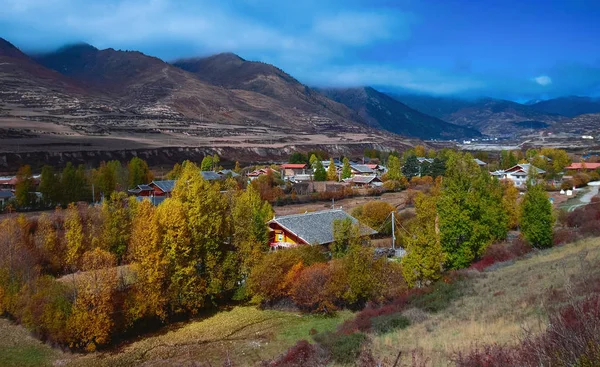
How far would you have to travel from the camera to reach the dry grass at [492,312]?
12.4 meters

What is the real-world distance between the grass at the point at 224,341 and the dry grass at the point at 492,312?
17.4 feet

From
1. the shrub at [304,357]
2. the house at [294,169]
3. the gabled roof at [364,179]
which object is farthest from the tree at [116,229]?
the house at [294,169]

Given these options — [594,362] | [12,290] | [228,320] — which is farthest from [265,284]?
[594,362]

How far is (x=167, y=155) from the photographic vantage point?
118 m

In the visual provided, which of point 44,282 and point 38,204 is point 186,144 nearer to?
point 38,204

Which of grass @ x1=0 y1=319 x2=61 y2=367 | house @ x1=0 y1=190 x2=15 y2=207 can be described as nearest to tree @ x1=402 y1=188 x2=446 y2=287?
grass @ x1=0 y1=319 x2=61 y2=367

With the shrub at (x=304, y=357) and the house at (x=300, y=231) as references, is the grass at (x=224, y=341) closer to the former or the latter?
the shrub at (x=304, y=357)

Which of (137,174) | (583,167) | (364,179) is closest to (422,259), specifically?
(137,174)

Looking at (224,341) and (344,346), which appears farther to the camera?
(224,341)

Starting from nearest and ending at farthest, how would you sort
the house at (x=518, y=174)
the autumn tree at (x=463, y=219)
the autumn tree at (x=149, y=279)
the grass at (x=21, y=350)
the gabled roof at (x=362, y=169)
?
the grass at (x=21, y=350)
the autumn tree at (x=149, y=279)
the autumn tree at (x=463, y=219)
the house at (x=518, y=174)
the gabled roof at (x=362, y=169)

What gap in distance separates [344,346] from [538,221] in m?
19.6

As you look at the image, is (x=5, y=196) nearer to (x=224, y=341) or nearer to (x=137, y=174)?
(x=137, y=174)

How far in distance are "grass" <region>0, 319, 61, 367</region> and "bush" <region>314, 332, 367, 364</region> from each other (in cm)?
1103

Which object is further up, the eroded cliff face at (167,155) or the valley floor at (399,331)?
the valley floor at (399,331)
